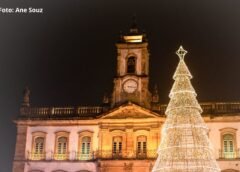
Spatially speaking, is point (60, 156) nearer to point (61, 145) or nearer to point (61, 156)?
point (61, 156)

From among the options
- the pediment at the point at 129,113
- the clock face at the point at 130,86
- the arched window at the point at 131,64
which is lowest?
the pediment at the point at 129,113

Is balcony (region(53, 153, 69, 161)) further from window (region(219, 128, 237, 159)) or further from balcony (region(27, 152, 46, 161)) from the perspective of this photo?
window (region(219, 128, 237, 159))

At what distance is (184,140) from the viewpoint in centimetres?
2320

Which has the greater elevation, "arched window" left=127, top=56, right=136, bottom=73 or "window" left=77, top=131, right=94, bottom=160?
"arched window" left=127, top=56, right=136, bottom=73

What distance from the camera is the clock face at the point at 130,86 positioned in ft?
109

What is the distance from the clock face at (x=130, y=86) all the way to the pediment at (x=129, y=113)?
3.69ft

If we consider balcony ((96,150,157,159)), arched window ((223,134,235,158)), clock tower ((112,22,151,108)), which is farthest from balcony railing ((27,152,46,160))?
arched window ((223,134,235,158))

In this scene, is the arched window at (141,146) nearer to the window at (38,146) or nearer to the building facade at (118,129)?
the building facade at (118,129)

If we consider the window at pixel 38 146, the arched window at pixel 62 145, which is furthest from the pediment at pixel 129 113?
the window at pixel 38 146

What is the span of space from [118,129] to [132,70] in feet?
12.9

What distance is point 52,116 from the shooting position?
111 ft

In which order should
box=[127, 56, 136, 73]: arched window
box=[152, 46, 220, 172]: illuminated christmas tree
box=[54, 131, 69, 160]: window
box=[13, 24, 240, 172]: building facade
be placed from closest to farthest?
1. box=[152, 46, 220, 172]: illuminated christmas tree
2. box=[13, 24, 240, 172]: building facade
3. box=[54, 131, 69, 160]: window
4. box=[127, 56, 136, 73]: arched window

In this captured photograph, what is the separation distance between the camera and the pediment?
107 feet

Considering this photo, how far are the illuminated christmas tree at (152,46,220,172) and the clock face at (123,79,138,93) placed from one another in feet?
30.4
